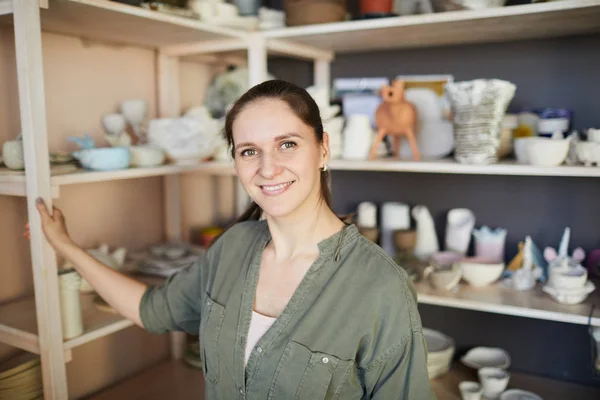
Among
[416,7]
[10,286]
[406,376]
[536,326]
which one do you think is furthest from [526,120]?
[10,286]

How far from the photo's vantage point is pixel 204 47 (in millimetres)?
2014

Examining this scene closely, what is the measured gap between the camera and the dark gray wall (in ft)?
6.14

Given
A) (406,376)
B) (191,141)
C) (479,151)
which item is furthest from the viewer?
(191,141)

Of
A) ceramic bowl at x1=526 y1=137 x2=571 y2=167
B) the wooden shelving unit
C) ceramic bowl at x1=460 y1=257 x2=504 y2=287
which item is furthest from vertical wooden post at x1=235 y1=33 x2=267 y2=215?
ceramic bowl at x1=526 y1=137 x2=571 y2=167

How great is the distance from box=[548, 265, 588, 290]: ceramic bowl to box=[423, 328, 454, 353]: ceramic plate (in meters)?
0.50

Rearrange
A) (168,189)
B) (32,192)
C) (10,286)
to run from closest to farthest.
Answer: (32,192) → (10,286) → (168,189)

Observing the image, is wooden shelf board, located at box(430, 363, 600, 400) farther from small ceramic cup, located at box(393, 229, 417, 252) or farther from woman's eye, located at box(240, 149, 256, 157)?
woman's eye, located at box(240, 149, 256, 157)

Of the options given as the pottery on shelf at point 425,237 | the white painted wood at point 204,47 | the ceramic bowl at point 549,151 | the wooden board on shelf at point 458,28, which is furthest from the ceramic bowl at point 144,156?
the ceramic bowl at point 549,151

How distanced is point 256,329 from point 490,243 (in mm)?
1015

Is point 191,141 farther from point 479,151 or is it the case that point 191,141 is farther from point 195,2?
point 479,151

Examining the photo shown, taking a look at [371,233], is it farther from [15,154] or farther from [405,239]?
[15,154]

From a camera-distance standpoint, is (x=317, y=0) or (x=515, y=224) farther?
(x=515, y=224)

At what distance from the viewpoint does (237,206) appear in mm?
2592

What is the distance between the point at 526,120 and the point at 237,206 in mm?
1304
